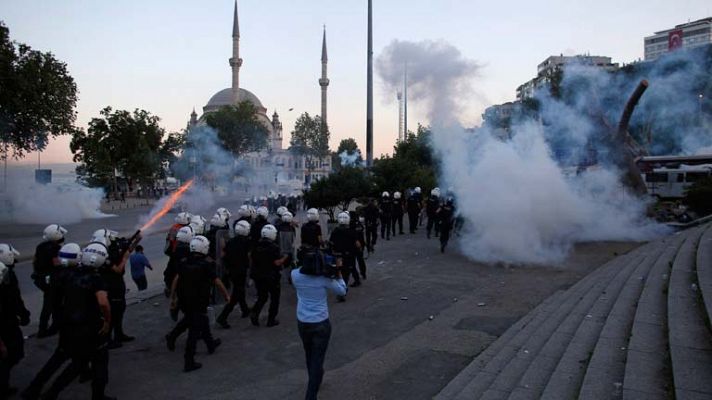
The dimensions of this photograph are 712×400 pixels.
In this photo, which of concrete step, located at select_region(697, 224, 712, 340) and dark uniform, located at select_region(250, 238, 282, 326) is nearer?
concrete step, located at select_region(697, 224, 712, 340)

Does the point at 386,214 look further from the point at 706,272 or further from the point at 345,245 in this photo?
the point at 706,272

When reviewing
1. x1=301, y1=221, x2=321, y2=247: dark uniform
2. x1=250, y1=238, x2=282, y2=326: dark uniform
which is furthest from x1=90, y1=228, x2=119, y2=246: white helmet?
x1=301, y1=221, x2=321, y2=247: dark uniform

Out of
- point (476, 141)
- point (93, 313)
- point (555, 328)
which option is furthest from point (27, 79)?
point (555, 328)

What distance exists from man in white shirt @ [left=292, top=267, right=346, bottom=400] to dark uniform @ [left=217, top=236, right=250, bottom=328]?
3239 mm

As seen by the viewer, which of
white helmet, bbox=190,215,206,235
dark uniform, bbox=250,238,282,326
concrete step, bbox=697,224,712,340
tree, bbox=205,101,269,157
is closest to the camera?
concrete step, bbox=697,224,712,340

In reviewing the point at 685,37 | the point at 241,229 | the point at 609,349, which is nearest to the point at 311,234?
the point at 241,229

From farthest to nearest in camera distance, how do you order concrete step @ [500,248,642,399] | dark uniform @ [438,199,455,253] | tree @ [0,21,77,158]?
tree @ [0,21,77,158] < dark uniform @ [438,199,455,253] < concrete step @ [500,248,642,399]

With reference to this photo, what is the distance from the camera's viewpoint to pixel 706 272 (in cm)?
797

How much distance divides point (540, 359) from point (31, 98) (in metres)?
27.2

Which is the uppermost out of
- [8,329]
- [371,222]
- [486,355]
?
[371,222]

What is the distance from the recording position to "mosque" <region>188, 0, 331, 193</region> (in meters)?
70.6

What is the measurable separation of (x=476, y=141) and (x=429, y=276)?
6.86 meters

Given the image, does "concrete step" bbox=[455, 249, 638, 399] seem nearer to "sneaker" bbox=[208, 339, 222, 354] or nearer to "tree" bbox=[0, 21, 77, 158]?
"sneaker" bbox=[208, 339, 222, 354]

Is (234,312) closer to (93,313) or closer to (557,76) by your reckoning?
(93,313)
